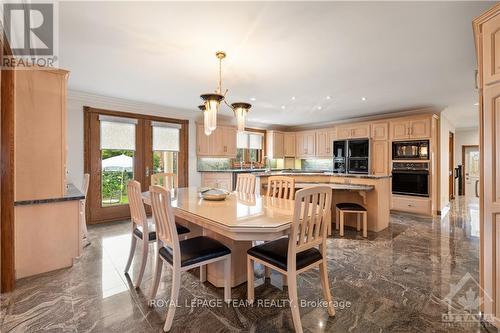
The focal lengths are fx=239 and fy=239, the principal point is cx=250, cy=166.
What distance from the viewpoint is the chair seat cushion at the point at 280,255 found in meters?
1.76

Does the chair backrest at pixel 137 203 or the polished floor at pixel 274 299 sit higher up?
the chair backrest at pixel 137 203

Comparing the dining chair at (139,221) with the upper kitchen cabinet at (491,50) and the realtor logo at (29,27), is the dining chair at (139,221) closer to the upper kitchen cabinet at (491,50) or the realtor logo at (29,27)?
the realtor logo at (29,27)

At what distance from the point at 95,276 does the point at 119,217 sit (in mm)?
2513

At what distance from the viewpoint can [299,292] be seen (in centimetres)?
220

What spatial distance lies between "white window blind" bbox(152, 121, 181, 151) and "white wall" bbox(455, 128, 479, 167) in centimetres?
936

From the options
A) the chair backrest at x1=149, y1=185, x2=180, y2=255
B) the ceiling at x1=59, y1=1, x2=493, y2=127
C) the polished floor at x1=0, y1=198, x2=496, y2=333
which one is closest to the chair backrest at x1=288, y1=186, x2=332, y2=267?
the polished floor at x1=0, y1=198, x2=496, y2=333

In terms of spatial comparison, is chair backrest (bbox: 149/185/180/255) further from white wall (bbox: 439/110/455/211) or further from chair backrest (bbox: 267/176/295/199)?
white wall (bbox: 439/110/455/211)

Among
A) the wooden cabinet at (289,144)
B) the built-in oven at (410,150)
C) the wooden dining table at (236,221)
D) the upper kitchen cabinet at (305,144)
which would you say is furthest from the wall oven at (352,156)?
the wooden dining table at (236,221)

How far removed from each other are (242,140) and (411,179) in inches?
169

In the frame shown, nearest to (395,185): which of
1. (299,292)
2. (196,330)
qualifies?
(299,292)

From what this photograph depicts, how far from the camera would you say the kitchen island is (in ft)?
13.0

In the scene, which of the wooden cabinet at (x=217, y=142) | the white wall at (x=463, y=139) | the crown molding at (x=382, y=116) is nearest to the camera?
the crown molding at (x=382, y=116)

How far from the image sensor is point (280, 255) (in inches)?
70.7

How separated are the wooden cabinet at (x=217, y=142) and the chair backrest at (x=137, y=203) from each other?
11.2ft
